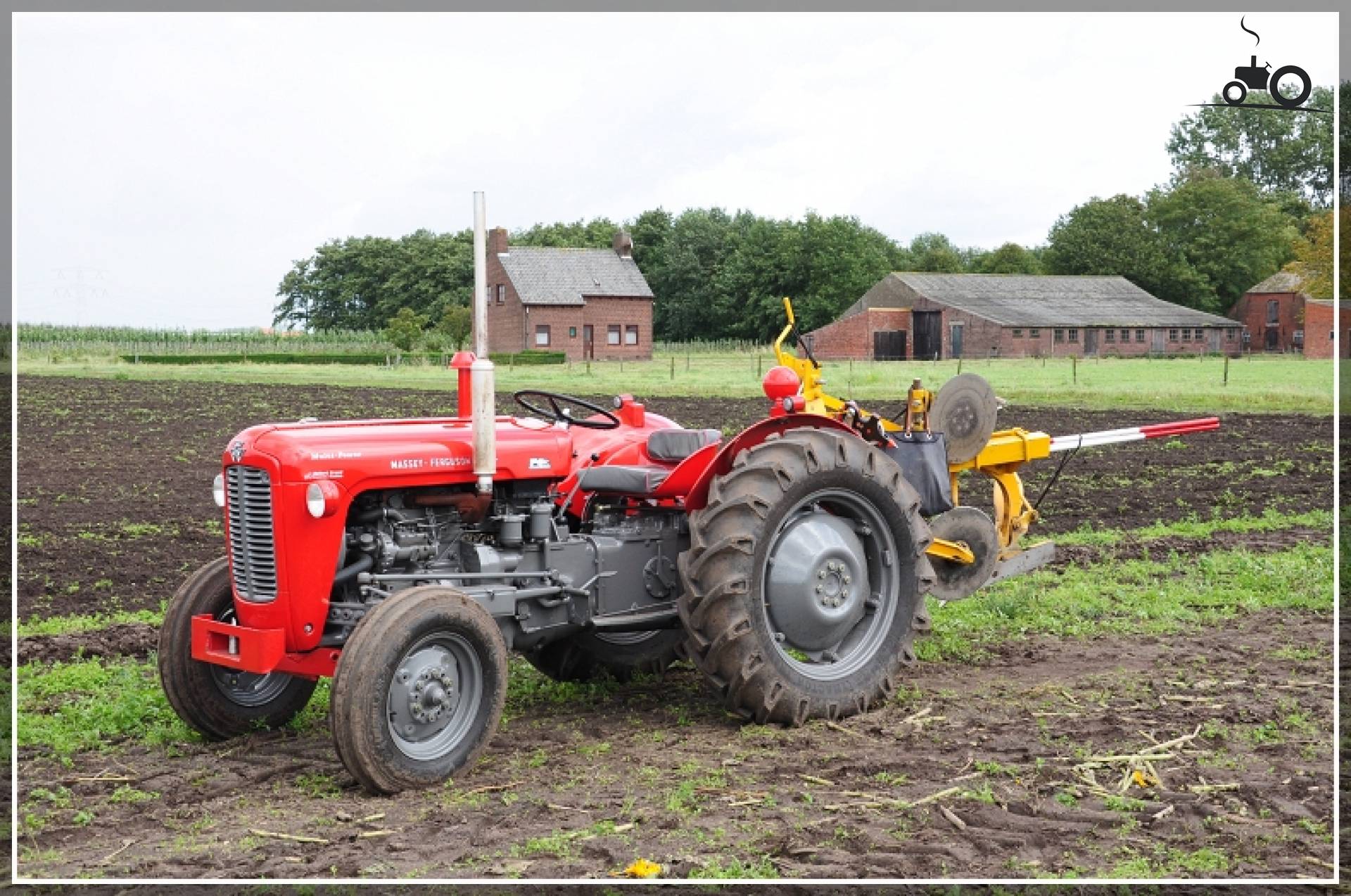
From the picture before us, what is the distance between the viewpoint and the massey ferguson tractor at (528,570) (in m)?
5.05

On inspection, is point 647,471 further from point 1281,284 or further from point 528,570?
point 1281,284

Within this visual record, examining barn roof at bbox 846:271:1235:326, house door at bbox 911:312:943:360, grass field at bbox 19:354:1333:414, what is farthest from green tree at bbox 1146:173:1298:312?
house door at bbox 911:312:943:360

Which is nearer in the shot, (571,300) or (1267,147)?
(571,300)

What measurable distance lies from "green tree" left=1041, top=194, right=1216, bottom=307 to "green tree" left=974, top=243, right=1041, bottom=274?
295 centimetres

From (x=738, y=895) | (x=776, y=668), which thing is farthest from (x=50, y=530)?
(x=738, y=895)

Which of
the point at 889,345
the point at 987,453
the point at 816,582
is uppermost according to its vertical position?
the point at 889,345

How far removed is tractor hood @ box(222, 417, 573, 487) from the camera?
16.7 feet

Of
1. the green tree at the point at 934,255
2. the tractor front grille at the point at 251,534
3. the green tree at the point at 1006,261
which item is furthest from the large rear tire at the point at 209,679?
the green tree at the point at 1006,261

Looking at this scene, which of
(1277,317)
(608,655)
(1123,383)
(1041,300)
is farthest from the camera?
(1123,383)

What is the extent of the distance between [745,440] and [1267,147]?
11.7 m

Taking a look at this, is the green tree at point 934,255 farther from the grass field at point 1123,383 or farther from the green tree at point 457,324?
the grass field at point 1123,383

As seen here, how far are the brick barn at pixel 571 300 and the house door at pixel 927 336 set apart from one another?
255 cm

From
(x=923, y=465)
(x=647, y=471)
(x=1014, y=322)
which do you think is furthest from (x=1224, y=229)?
(x=647, y=471)

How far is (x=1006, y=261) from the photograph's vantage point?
13859mm
